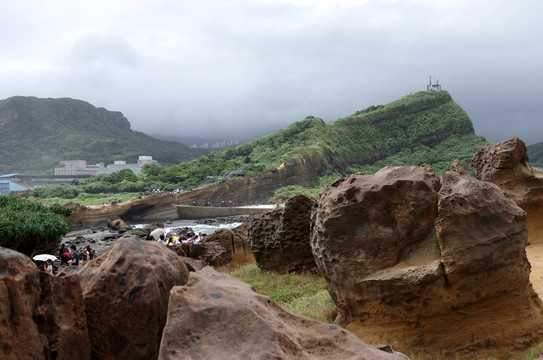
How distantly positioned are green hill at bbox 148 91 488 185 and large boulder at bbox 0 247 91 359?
6595 centimetres

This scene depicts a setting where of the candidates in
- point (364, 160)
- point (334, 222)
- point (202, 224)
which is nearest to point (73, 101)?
point (364, 160)

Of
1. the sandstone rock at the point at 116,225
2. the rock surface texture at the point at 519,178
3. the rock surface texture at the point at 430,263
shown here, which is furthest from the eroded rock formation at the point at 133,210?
the rock surface texture at the point at 430,263

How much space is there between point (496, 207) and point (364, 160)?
78.2 m

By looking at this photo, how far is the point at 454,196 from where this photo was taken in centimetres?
591

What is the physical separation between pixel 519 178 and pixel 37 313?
13.0m

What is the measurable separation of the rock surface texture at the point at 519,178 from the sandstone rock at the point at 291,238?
5.95 metres

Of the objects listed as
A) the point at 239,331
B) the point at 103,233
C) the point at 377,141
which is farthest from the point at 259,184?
the point at 239,331

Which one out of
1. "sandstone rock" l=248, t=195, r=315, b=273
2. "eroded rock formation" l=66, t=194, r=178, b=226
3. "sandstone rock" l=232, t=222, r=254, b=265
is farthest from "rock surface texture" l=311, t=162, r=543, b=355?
"eroded rock formation" l=66, t=194, r=178, b=226

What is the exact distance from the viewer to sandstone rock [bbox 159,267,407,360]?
2.72m

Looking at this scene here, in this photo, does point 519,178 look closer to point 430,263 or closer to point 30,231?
point 430,263

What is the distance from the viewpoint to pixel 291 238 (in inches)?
434

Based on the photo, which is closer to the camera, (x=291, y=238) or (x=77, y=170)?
(x=291, y=238)

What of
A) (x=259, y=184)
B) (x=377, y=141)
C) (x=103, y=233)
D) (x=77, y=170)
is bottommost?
(x=103, y=233)

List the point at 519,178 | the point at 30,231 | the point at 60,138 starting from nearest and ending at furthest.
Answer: the point at 519,178
the point at 30,231
the point at 60,138
